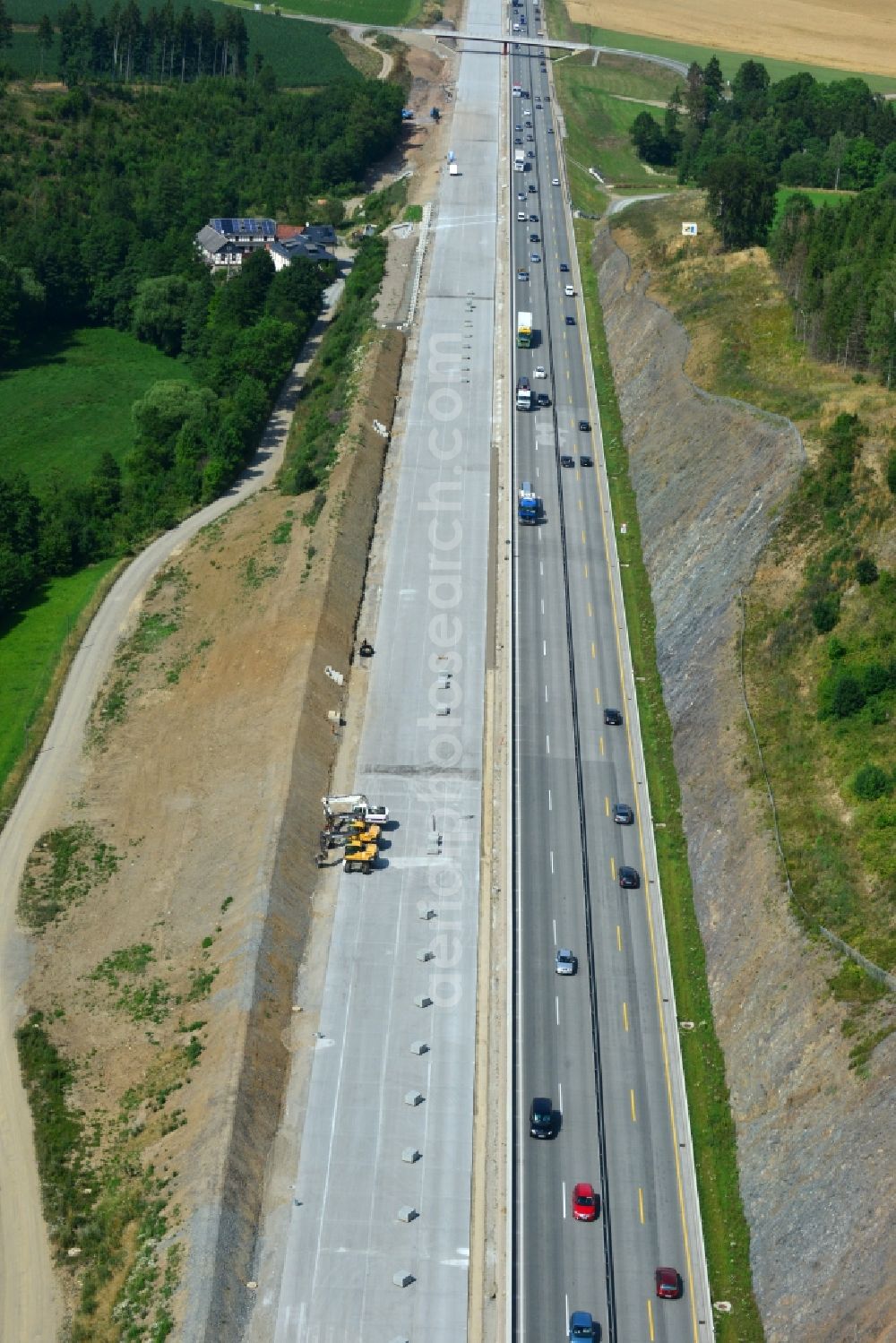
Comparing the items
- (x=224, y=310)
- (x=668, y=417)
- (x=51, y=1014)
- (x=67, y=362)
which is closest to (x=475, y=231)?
(x=224, y=310)

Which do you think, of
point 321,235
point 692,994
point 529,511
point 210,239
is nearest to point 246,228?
point 210,239

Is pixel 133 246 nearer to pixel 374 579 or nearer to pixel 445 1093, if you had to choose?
pixel 374 579

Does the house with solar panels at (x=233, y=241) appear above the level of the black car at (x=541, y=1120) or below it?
above

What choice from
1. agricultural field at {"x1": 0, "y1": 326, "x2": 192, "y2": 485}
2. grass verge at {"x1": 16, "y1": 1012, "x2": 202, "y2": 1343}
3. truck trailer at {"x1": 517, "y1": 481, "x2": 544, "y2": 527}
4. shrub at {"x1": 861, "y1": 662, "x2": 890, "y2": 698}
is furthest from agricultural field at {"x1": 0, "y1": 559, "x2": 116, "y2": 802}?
shrub at {"x1": 861, "y1": 662, "x2": 890, "y2": 698}

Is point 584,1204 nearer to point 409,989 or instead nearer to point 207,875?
point 409,989

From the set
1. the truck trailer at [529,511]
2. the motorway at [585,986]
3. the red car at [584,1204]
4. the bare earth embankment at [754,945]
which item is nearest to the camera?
the bare earth embankment at [754,945]

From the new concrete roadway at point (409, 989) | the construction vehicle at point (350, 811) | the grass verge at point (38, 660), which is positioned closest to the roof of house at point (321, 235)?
the new concrete roadway at point (409, 989)

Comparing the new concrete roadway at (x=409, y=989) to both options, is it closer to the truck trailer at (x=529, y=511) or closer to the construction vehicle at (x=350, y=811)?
the construction vehicle at (x=350, y=811)
